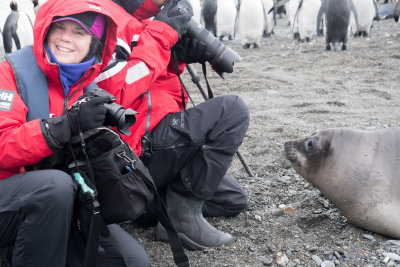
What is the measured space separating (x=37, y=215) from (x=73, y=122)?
285 millimetres

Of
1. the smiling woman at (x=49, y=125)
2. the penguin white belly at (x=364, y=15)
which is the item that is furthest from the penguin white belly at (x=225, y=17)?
the smiling woman at (x=49, y=125)

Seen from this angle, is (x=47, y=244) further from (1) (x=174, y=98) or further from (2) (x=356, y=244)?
(2) (x=356, y=244)

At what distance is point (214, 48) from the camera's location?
196 centimetres

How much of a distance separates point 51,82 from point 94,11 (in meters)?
0.27

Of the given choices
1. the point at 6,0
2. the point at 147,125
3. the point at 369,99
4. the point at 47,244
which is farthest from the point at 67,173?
the point at 6,0

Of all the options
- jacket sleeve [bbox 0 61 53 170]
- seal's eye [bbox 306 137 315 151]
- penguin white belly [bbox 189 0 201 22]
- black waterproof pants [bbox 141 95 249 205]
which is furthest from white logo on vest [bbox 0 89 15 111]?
penguin white belly [bbox 189 0 201 22]

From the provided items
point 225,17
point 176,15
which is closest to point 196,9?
point 225,17

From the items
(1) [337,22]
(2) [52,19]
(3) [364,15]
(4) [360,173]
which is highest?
(2) [52,19]

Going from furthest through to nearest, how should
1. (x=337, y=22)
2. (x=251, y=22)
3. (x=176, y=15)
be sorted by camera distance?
(x=251, y=22) → (x=337, y=22) → (x=176, y=15)

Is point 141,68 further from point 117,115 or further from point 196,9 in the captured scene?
point 196,9

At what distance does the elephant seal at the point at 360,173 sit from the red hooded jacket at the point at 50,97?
0.95 meters

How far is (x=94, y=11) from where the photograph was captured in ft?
4.91

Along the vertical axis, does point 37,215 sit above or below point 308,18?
above

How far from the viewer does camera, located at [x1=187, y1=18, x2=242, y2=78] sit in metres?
1.92
